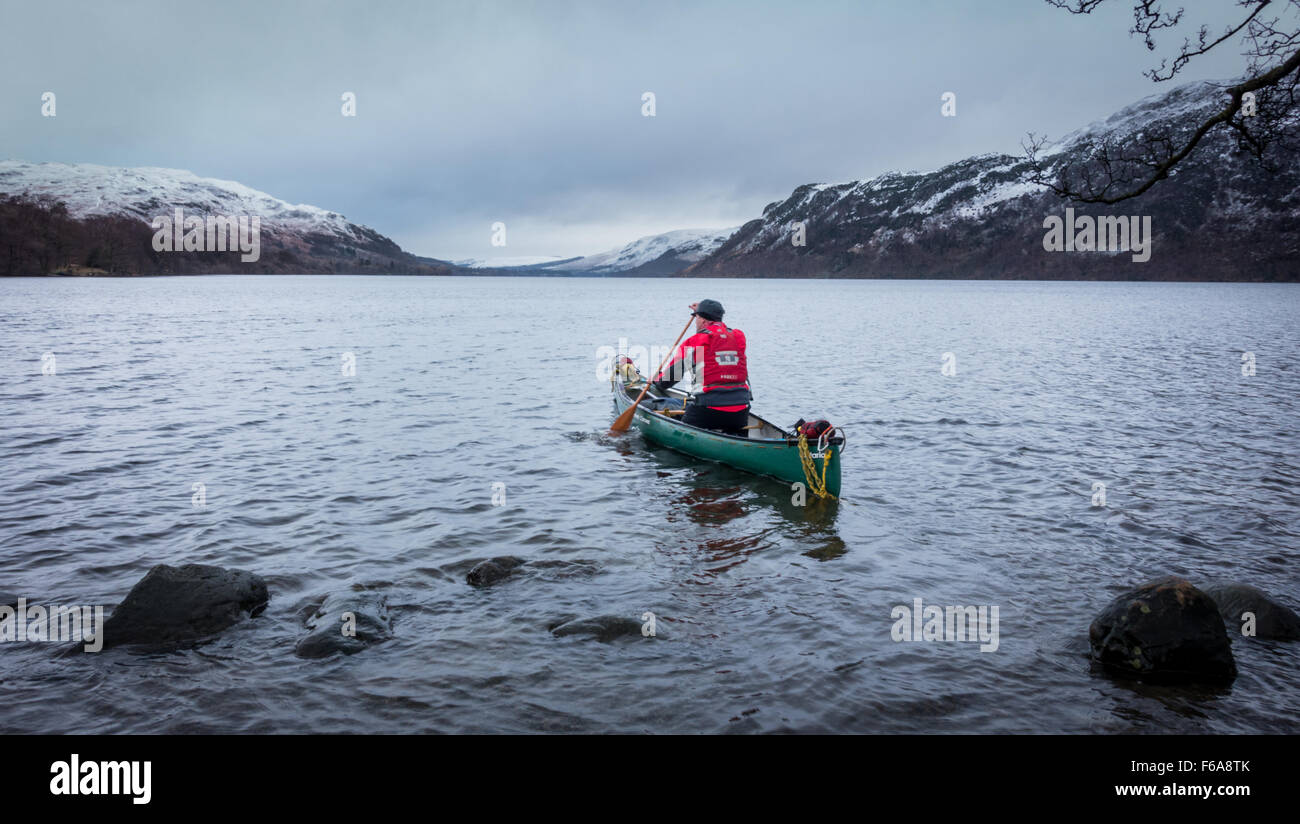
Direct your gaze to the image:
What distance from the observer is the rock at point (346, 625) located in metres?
7.88

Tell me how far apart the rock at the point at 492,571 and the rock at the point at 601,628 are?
5.48ft

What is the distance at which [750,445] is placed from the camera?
1520 centimetres

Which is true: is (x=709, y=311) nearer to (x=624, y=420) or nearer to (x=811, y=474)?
(x=811, y=474)

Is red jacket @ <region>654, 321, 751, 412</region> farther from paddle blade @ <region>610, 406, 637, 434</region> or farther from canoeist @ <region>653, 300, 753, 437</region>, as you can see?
paddle blade @ <region>610, 406, 637, 434</region>

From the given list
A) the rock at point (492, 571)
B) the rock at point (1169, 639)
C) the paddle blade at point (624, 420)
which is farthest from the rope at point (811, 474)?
the paddle blade at point (624, 420)

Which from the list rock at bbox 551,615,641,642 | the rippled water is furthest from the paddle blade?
rock at bbox 551,615,641,642

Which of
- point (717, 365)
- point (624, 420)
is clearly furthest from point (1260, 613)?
point (624, 420)

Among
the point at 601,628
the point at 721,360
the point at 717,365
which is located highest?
the point at 721,360

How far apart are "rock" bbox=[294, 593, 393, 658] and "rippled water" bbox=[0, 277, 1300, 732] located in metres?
0.22

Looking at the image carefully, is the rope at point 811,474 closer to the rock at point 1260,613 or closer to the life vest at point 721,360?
the life vest at point 721,360

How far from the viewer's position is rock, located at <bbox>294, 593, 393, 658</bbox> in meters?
7.88

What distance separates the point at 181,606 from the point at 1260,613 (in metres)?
12.2
